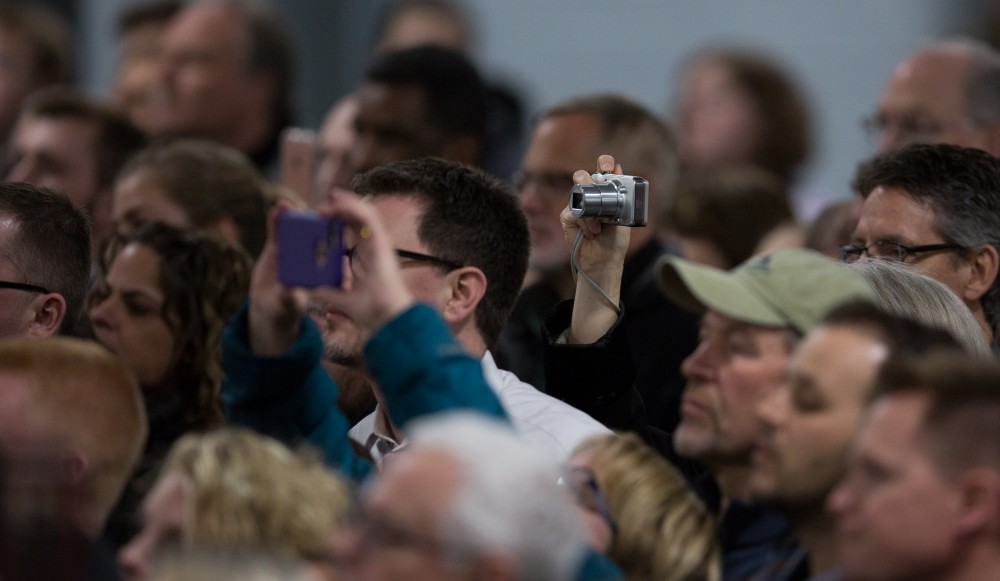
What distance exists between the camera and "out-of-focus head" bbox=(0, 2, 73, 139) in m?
8.14

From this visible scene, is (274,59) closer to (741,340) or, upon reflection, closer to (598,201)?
(598,201)

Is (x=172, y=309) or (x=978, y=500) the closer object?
(x=978, y=500)

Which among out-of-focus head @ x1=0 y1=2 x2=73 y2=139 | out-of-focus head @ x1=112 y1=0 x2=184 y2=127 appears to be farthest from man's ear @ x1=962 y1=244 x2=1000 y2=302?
out-of-focus head @ x1=0 y1=2 x2=73 y2=139

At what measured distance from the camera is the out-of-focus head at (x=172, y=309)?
429 centimetres

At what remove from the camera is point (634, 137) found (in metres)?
5.55

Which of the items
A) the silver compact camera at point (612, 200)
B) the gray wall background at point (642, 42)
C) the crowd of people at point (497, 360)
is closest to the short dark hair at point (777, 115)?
the crowd of people at point (497, 360)

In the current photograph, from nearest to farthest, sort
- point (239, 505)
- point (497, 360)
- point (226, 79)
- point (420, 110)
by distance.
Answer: point (239, 505)
point (497, 360)
point (420, 110)
point (226, 79)

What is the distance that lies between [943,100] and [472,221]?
2392 mm

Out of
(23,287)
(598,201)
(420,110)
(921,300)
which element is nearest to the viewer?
(921,300)

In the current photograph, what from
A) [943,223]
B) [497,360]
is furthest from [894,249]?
[497,360]

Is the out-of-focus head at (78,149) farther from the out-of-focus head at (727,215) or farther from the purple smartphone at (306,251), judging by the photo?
the purple smartphone at (306,251)

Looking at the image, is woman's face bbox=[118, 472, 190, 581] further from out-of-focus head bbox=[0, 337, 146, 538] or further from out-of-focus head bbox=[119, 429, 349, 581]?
out-of-focus head bbox=[0, 337, 146, 538]

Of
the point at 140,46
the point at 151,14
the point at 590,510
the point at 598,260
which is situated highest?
the point at 598,260

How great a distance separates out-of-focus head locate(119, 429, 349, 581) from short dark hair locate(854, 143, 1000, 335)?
1910mm
